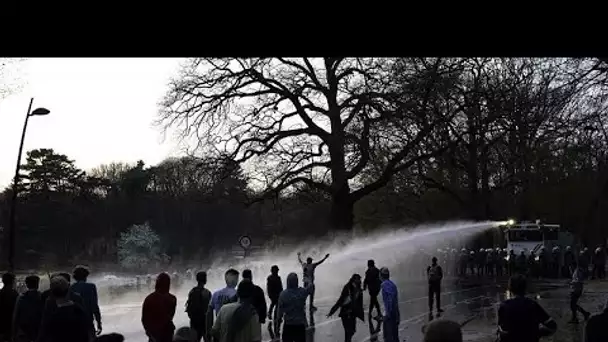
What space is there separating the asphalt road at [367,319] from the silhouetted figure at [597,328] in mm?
9971

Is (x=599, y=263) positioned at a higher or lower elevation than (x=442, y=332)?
lower

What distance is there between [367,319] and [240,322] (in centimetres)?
1452

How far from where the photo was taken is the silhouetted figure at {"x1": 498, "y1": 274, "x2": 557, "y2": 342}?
350 inches

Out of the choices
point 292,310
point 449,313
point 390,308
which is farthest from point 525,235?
point 292,310

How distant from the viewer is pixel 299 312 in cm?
1214

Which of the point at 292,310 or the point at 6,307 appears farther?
the point at 6,307

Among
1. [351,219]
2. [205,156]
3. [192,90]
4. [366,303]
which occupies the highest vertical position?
[192,90]

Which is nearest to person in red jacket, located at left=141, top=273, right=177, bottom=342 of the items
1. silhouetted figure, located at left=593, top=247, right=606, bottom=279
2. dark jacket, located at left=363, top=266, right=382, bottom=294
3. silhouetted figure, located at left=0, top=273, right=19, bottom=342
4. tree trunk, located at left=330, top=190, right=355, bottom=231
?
silhouetted figure, located at left=0, top=273, right=19, bottom=342

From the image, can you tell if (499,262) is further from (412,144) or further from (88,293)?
(88,293)

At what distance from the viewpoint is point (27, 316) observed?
11281 mm
